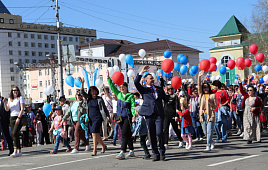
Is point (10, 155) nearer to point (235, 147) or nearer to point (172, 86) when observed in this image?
point (172, 86)

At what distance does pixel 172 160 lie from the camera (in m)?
9.33

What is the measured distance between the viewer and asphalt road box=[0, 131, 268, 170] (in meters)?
8.50

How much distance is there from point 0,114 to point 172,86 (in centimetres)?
519

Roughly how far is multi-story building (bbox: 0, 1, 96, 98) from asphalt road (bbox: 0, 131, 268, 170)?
303ft

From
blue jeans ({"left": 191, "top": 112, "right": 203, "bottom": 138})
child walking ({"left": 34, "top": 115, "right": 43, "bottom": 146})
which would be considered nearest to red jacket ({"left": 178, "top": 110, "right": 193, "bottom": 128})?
blue jeans ({"left": 191, "top": 112, "right": 203, "bottom": 138})

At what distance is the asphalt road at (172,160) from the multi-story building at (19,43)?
92258 millimetres

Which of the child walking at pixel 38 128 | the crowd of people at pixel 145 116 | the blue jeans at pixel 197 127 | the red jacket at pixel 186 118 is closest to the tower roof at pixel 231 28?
the child walking at pixel 38 128

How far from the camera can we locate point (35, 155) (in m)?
12.0

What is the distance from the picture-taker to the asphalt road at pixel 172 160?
850cm

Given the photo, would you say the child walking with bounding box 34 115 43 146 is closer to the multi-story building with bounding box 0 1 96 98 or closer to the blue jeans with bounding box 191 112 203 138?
the blue jeans with bounding box 191 112 203 138

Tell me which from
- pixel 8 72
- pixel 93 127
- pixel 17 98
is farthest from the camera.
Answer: pixel 8 72

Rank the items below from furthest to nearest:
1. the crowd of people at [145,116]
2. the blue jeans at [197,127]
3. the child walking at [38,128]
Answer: the child walking at [38,128]
the blue jeans at [197,127]
the crowd of people at [145,116]

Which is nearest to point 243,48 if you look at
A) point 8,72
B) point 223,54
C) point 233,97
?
point 223,54

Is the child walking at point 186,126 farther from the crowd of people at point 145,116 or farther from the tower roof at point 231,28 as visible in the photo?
the tower roof at point 231,28
